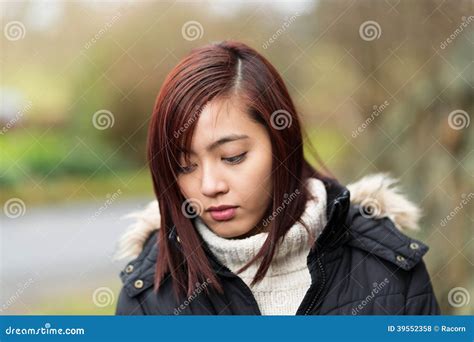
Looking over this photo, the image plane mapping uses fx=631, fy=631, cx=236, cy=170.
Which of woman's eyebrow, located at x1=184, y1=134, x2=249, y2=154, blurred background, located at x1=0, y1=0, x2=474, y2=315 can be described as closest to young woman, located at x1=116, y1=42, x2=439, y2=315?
woman's eyebrow, located at x1=184, y1=134, x2=249, y2=154

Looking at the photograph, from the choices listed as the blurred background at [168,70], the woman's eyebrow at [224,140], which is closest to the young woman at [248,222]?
the woman's eyebrow at [224,140]

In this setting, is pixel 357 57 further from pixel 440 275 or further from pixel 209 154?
pixel 209 154

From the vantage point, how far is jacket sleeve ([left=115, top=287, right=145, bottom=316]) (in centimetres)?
194

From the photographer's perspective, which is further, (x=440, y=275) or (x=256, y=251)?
(x=440, y=275)

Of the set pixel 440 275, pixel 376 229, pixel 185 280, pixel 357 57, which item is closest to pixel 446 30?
pixel 357 57

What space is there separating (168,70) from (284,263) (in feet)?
4.86

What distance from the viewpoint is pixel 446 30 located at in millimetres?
2871

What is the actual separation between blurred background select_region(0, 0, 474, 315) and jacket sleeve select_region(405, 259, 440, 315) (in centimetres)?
104

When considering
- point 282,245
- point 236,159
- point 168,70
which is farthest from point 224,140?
point 168,70

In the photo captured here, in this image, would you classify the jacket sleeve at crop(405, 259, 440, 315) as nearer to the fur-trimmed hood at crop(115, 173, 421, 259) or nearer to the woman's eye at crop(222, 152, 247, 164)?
the fur-trimmed hood at crop(115, 173, 421, 259)

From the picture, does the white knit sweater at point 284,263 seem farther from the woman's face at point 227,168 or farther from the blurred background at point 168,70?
the blurred background at point 168,70

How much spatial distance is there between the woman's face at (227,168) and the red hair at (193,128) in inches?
1.0
